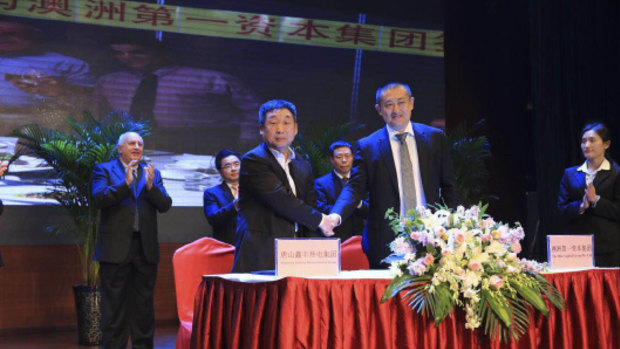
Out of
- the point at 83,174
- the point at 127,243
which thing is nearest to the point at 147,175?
the point at 127,243

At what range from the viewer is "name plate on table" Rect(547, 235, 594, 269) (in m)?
2.80

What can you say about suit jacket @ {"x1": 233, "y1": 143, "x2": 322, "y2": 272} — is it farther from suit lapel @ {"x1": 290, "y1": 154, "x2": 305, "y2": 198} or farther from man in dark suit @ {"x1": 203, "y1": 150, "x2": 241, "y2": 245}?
man in dark suit @ {"x1": 203, "y1": 150, "x2": 241, "y2": 245}

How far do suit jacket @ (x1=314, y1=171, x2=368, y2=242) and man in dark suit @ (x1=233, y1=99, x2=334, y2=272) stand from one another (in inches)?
72.5

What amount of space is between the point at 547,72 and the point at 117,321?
426 centimetres

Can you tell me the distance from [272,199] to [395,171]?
2.01ft

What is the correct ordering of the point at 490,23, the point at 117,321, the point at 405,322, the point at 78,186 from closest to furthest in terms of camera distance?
the point at 405,322 → the point at 117,321 → the point at 78,186 → the point at 490,23

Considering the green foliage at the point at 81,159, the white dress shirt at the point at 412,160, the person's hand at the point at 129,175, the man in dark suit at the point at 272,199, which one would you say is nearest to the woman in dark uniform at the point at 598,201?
the white dress shirt at the point at 412,160

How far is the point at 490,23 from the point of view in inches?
277

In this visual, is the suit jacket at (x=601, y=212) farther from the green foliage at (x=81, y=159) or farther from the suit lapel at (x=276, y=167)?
the green foliage at (x=81, y=159)

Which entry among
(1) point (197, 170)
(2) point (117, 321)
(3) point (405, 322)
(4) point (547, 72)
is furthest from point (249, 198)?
(4) point (547, 72)

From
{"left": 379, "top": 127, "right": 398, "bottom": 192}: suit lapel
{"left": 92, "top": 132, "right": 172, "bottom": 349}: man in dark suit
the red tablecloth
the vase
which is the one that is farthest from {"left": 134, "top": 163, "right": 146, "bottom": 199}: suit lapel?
the red tablecloth

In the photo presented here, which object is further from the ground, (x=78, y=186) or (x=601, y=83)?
(x=601, y=83)

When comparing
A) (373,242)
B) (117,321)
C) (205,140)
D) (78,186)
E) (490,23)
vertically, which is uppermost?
(490,23)

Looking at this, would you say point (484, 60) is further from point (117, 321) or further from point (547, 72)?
point (117, 321)
